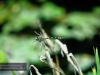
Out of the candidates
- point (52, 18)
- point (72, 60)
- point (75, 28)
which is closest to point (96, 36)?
point (75, 28)

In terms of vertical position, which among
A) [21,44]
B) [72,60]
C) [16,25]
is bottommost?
[72,60]


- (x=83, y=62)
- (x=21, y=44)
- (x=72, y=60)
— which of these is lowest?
(x=72, y=60)

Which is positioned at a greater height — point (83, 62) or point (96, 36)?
point (96, 36)

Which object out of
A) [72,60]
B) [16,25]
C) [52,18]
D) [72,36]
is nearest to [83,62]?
[72,36]

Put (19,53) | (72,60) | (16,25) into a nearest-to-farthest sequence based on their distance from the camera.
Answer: (72,60)
(19,53)
(16,25)

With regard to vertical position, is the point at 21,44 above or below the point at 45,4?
below

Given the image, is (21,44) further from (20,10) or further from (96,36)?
(96,36)

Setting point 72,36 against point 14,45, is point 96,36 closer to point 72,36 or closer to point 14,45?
point 72,36

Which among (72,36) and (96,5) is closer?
(72,36)

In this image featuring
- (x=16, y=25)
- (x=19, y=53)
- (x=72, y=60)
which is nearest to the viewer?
(x=72, y=60)
